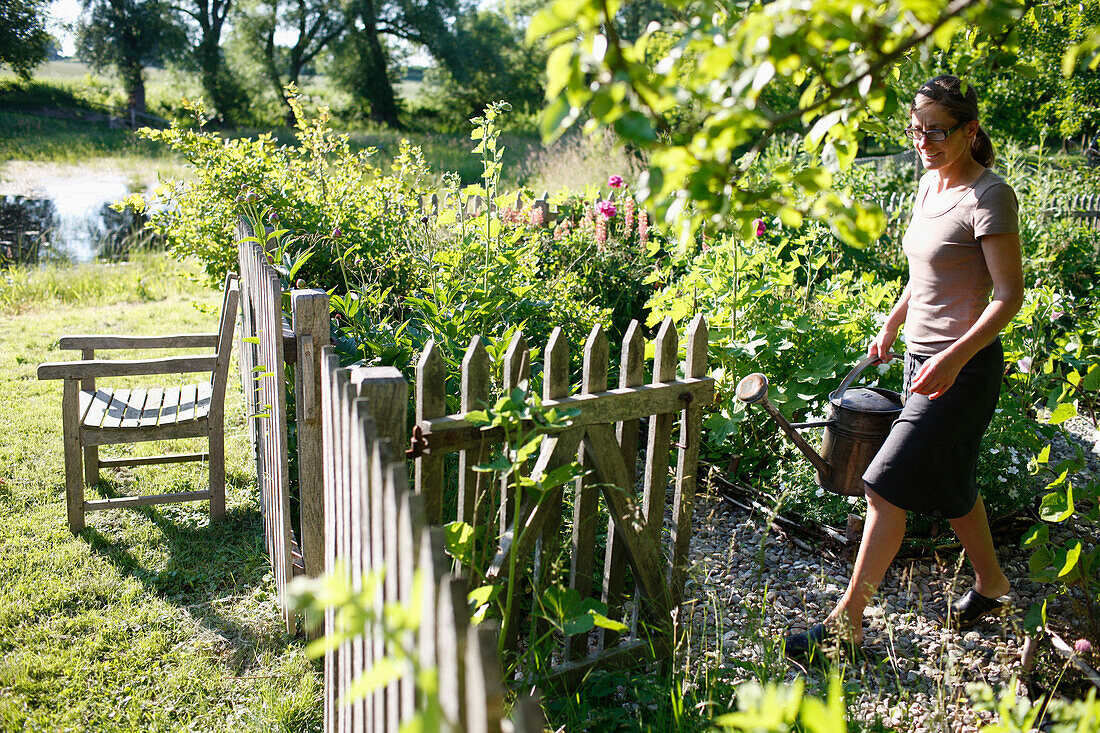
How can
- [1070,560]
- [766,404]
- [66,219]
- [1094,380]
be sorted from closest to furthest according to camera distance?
1. [1070,560]
2. [1094,380]
3. [766,404]
4. [66,219]

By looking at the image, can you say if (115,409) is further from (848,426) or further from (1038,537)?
(1038,537)

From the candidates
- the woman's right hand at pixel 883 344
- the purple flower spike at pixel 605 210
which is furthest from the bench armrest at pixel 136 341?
the woman's right hand at pixel 883 344

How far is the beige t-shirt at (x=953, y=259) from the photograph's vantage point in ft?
7.47

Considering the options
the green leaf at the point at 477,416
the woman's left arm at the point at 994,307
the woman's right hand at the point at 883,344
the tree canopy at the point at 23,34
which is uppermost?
the tree canopy at the point at 23,34

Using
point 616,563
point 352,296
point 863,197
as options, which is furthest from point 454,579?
point 863,197

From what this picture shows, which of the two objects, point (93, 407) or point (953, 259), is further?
point (93, 407)

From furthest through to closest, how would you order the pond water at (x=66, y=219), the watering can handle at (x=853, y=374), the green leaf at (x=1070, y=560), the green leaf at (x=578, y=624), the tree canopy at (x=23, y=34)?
the tree canopy at (x=23, y=34)
the pond water at (x=66, y=219)
the watering can handle at (x=853, y=374)
the green leaf at (x=1070, y=560)
the green leaf at (x=578, y=624)

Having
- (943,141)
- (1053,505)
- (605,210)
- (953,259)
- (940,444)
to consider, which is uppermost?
(943,141)

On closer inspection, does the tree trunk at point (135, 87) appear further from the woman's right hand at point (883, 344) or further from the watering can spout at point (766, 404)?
the woman's right hand at point (883, 344)

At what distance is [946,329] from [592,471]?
1.27 m

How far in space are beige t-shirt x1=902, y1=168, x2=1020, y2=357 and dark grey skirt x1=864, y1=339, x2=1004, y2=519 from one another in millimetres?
115

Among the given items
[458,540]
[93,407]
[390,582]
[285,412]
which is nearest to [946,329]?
[458,540]

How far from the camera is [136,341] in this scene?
3.92 meters

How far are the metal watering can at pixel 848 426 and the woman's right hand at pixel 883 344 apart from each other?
33 mm
